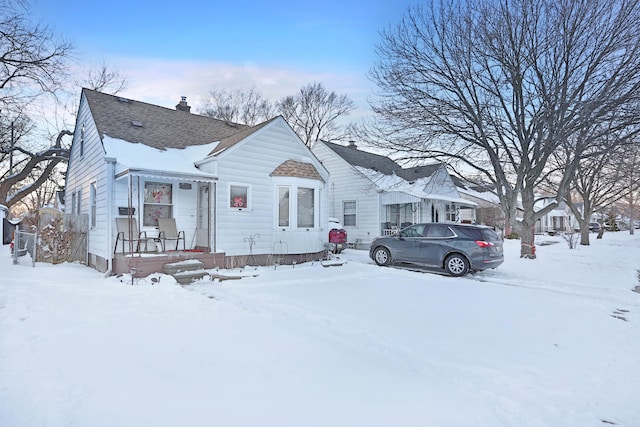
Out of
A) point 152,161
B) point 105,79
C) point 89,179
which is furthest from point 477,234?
point 105,79

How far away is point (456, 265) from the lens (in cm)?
1051

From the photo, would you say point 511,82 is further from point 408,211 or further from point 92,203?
point 92,203

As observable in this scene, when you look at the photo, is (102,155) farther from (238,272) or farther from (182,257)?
(238,272)

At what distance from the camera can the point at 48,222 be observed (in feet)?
38.8

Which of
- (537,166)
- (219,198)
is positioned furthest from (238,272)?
(537,166)

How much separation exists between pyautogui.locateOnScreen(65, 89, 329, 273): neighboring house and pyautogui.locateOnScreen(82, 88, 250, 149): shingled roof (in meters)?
0.04

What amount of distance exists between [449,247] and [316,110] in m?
23.9

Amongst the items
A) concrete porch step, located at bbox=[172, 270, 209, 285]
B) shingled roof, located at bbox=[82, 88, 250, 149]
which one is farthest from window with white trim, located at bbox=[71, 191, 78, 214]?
concrete porch step, located at bbox=[172, 270, 209, 285]

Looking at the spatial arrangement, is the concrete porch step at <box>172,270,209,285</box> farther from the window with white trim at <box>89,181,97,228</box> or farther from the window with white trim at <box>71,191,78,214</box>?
the window with white trim at <box>71,191,78,214</box>

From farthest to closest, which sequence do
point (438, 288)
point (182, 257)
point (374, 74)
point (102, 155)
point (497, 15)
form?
point (374, 74) < point (497, 15) < point (102, 155) < point (182, 257) < point (438, 288)

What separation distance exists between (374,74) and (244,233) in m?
7.60

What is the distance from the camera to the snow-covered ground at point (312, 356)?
2965 mm

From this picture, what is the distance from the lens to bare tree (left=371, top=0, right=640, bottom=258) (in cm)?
1007

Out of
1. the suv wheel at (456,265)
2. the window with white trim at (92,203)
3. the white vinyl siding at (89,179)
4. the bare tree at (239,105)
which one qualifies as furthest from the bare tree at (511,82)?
the bare tree at (239,105)
